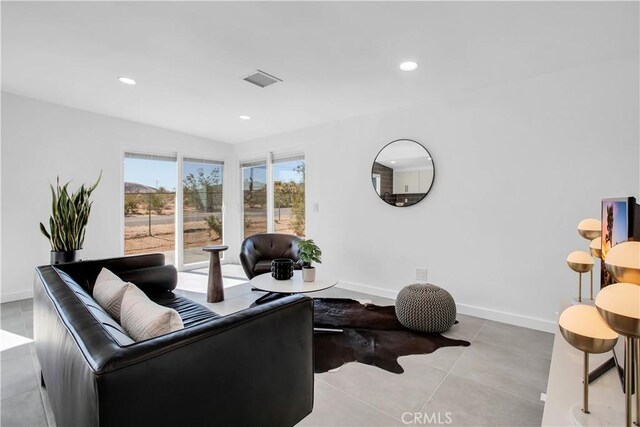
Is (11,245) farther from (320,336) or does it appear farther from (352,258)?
(352,258)

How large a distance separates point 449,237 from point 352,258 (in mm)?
1334

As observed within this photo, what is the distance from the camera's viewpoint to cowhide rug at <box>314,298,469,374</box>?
230 cm

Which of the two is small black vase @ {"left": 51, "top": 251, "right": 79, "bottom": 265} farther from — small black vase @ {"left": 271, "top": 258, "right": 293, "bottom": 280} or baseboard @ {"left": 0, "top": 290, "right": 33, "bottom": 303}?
small black vase @ {"left": 271, "top": 258, "right": 293, "bottom": 280}

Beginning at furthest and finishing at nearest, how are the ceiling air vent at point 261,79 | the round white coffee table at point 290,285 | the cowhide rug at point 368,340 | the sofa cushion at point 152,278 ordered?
the ceiling air vent at point 261,79 < the round white coffee table at point 290,285 < the sofa cushion at point 152,278 < the cowhide rug at point 368,340

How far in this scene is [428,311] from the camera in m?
2.67

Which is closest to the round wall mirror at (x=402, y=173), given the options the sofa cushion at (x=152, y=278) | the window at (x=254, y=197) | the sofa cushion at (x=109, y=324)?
the window at (x=254, y=197)

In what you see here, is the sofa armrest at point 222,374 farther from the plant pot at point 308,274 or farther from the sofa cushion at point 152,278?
the sofa cushion at point 152,278

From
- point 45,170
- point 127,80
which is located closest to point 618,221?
point 127,80

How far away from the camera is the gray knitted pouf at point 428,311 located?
105 inches

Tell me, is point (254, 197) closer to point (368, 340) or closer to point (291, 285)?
point (291, 285)

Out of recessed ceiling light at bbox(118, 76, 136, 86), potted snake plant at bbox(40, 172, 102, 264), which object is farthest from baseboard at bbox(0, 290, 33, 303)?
recessed ceiling light at bbox(118, 76, 136, 86)

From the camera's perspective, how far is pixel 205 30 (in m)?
2.25

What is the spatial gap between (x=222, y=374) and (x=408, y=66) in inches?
107

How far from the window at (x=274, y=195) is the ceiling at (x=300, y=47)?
1.58 metres
